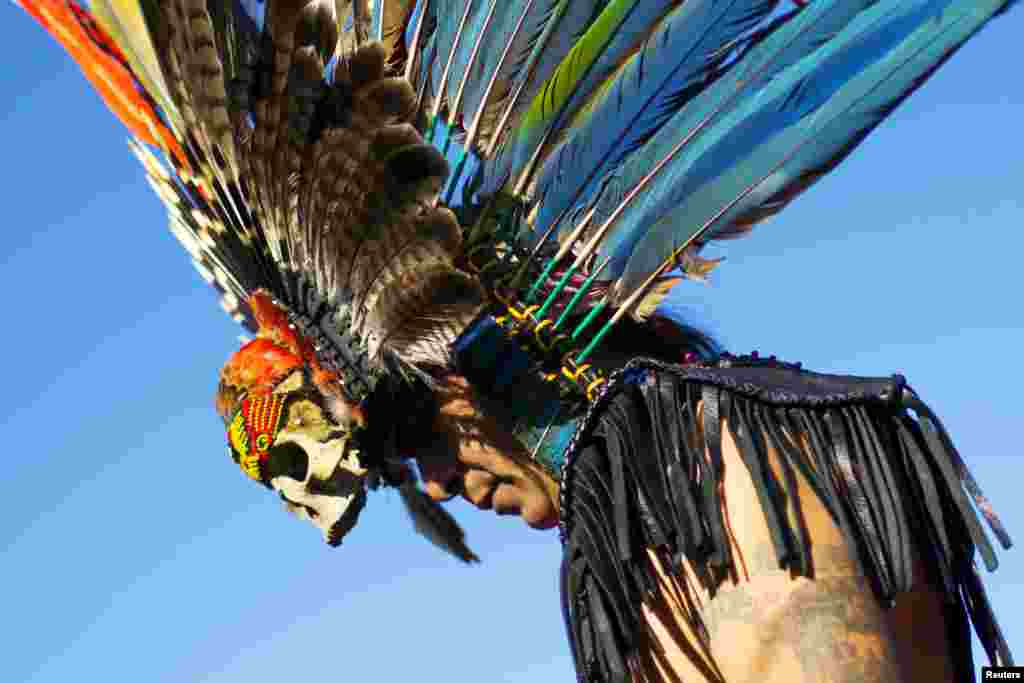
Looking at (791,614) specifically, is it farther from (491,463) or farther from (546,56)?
(546,56)

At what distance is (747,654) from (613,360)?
1097 mm

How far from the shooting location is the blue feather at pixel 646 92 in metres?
4.48

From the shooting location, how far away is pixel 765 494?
396cm

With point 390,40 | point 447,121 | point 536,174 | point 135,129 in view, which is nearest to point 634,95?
point 536,174

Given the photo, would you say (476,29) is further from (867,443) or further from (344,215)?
(867,443)

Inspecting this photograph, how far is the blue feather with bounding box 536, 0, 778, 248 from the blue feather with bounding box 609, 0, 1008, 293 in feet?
0.54

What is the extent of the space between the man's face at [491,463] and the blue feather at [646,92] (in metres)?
0.61

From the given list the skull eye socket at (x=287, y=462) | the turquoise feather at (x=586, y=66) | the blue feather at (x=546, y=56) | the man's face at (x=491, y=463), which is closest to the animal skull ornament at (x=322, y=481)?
the skull eye socket at (x=287, y=462)

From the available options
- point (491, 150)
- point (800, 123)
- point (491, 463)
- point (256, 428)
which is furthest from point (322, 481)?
point (800, 123)

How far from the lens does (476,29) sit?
16.3 ft

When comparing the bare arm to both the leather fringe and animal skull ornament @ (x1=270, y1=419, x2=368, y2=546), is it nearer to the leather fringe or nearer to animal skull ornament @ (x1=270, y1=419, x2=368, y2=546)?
the leather fringe

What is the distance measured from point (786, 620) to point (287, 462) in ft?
6.34

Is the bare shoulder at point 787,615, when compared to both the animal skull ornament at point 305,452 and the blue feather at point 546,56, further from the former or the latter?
the animal skull ornament at point 305,452

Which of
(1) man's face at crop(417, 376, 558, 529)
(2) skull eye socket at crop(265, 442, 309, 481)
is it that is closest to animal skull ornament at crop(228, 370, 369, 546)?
(2) skull eye socket at crop(265, 442, 309, 481)
